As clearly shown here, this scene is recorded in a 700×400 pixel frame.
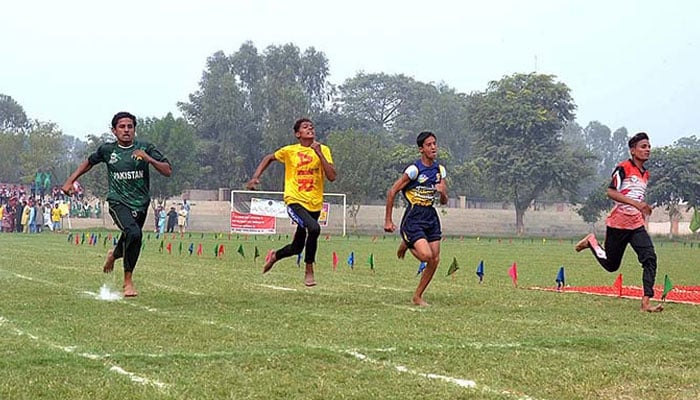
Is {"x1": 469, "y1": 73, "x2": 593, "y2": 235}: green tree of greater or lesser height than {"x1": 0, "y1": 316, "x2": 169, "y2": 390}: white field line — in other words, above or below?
above

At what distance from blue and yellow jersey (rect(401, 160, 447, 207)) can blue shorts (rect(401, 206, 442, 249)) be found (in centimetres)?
9

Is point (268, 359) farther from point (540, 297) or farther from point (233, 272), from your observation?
point (233, 272)

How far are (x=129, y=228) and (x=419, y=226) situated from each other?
11.3 feet

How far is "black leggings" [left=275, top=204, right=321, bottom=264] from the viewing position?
36.1 ft

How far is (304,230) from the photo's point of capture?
36.7ft

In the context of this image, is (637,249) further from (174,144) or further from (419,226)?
(174,144)

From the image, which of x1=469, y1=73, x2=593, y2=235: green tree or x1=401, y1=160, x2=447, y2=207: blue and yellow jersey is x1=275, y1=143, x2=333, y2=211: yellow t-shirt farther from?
x1=469, y1=73, x2=593, y2=235: green tree

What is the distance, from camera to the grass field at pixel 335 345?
5500 millimetres

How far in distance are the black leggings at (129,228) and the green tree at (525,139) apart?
2450 inches

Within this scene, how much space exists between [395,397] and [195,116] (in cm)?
8346

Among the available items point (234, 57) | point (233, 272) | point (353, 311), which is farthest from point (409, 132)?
point (353, 311)

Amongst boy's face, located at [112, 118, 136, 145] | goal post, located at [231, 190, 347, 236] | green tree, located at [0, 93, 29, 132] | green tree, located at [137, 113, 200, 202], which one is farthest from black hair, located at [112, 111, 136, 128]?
green tree, located at [0, 93, 29, 132]

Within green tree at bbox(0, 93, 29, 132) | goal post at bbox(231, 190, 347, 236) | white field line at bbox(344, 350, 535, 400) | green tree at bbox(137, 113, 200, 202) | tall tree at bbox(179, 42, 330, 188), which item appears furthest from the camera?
green tree at bbox(0, 93, 29, 132)

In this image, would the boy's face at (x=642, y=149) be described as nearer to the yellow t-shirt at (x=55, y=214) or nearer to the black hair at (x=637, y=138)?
the black hair at (x=637, y=138)
